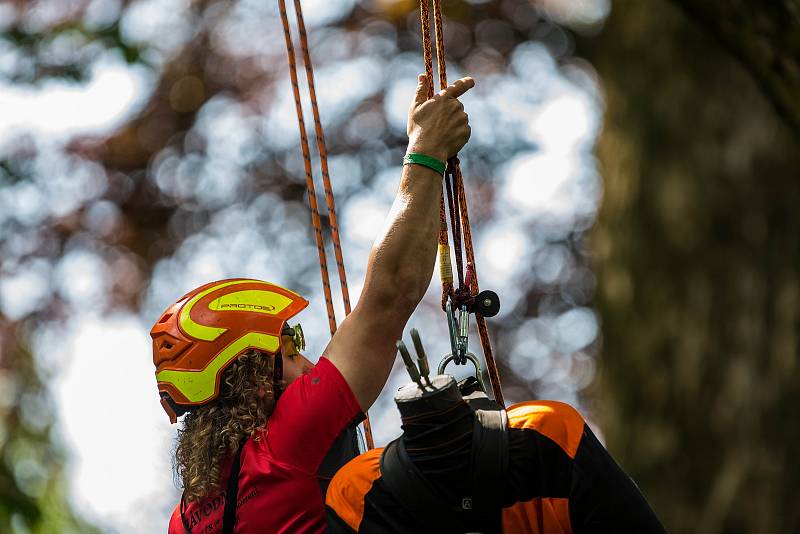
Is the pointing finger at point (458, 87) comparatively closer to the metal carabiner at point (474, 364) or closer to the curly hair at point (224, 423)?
the metal carabiner at point (474, 364)

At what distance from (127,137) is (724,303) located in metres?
7.91

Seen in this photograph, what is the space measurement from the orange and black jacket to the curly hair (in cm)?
93

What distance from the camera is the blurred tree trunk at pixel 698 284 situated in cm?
721

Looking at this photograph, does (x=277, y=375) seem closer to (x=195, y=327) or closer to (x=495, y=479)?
Result: (x=195, y=327)

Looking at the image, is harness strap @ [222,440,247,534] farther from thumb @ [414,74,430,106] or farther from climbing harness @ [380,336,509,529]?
thumb @ [414,74,430,106]

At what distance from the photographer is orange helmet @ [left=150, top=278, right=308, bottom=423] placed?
13.7 feet

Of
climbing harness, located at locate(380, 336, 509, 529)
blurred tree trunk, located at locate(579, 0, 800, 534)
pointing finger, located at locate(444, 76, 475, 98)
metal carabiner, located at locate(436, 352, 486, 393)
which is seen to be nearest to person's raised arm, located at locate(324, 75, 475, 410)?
pointing finger, located at locate(444, 76, 475, 98)

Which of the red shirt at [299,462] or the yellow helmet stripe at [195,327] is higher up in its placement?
the yellow helmet stripe at [195,327]

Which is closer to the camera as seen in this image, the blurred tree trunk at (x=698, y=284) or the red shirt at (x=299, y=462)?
the red shirt at (x=299, y=462)

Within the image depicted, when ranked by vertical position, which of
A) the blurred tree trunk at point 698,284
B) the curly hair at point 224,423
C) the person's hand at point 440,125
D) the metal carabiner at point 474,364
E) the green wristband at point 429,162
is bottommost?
the metal carabiner at point 474,364

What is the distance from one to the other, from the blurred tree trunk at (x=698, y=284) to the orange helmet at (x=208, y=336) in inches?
142

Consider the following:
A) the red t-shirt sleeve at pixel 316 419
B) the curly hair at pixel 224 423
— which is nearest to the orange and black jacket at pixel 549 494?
the red t-shirt sleeve at pixel 316 419

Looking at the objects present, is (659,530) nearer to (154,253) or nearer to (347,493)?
(347,493)

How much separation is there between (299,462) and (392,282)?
0.59 metres
